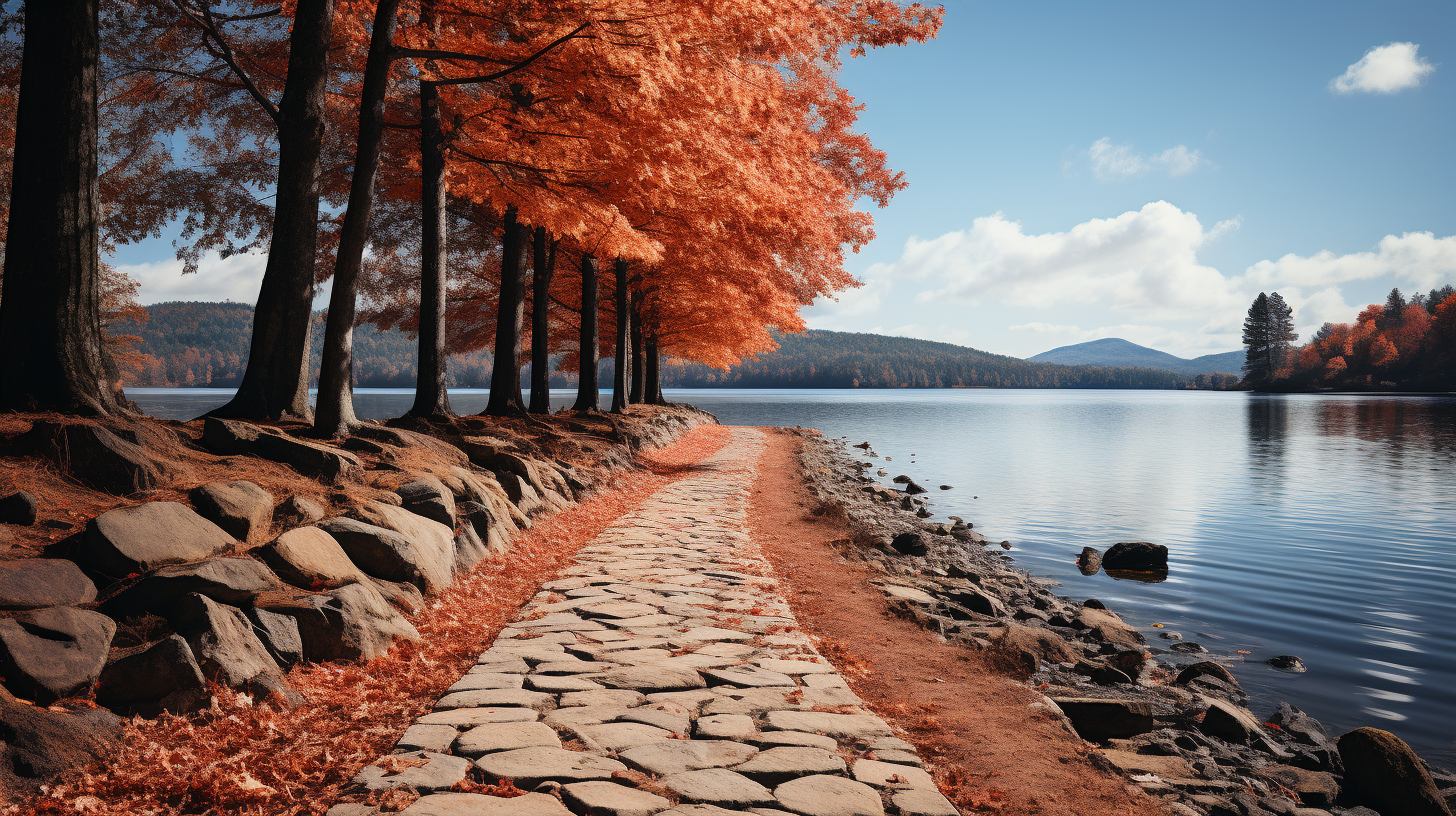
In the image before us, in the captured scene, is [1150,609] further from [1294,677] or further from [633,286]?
[633,286]

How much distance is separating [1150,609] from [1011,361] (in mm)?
196590

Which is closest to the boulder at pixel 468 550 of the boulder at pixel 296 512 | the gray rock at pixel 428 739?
the boulder at pixel 296 512

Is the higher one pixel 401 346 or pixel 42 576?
pixel 401 346

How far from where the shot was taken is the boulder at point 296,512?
5.80 meters

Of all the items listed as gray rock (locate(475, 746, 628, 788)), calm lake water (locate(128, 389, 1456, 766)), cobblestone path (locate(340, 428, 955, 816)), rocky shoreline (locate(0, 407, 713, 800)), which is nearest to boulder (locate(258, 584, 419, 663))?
rocky shoreline (locate(0, 407, 713, 800))

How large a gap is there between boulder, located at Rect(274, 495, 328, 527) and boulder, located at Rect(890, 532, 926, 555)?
7.81 m

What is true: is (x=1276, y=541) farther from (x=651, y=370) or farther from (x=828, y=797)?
(x=651, y=370)

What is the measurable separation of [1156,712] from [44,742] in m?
6.97

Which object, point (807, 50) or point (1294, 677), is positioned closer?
point (1294, 677)

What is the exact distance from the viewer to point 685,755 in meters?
3.78

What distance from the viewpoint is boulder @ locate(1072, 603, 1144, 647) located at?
8375 millimetres

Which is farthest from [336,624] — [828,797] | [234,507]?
[828,797]

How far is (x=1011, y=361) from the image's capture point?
195250mm

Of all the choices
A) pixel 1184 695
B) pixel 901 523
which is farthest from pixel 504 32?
pixel 1184 695
